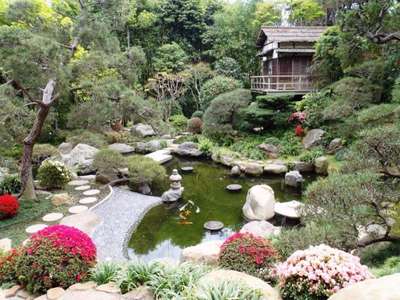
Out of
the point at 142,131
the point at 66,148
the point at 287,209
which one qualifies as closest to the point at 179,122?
the point at 142,131

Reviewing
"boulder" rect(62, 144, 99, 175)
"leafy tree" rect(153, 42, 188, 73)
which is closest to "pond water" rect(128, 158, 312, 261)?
"boulder" rect(62, 144, 99, 175)

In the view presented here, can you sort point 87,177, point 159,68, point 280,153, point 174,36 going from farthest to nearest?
point 174,36 → point 159,68 → point 280,153 → point 87,177

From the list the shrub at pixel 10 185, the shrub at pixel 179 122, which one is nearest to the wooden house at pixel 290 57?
the shrub at pixel 179 122

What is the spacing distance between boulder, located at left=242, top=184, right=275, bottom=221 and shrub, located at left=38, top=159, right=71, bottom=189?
19.5 ft

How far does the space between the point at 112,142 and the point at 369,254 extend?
15752 mm

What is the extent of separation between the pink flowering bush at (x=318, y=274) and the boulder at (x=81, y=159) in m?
10.1

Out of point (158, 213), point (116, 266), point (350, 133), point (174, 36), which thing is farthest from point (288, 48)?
point (116, 266)

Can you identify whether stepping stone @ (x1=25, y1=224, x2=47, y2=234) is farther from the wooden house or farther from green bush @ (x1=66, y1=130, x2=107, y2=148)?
the wooden house

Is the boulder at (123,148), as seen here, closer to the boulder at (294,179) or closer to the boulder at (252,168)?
the boulder at (252,168)

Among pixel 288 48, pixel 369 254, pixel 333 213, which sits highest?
pixel 288 48

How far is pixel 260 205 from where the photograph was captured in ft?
30.3

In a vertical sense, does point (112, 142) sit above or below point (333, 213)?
below

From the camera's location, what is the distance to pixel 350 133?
11.0 meters

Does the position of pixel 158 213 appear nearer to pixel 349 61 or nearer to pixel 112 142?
pixel 349 61
